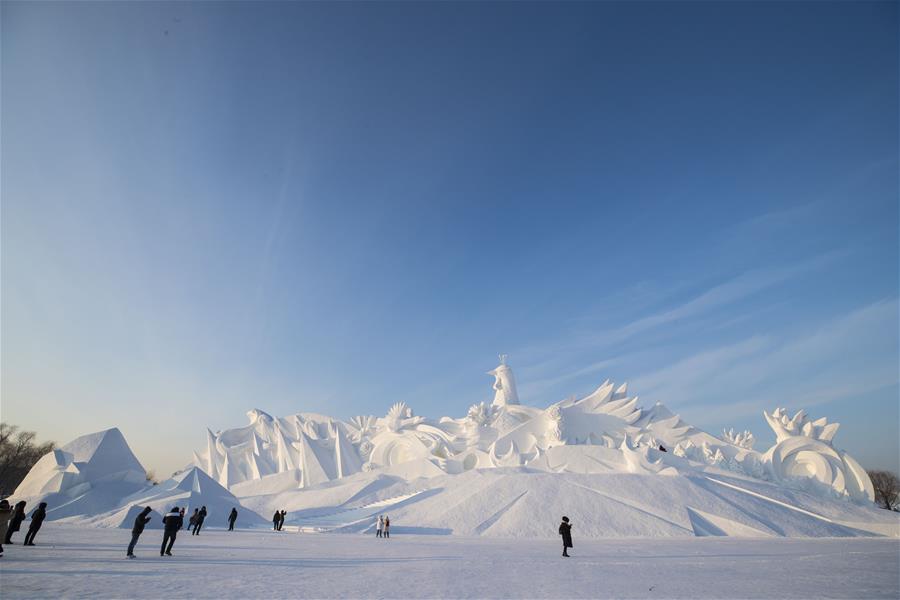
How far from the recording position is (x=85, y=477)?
25.2m

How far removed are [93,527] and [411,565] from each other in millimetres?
16357

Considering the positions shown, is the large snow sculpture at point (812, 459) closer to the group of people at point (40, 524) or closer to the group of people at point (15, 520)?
the group of people at point (40, 524)

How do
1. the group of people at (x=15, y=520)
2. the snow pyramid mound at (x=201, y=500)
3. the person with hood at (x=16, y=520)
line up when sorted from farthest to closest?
1. the snow pyramid mound at (x=201, y=500)
2. the person with hood at (x=16, y=520)
3. the group of people at (x=15, y=520)

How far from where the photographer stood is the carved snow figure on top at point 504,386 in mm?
42594

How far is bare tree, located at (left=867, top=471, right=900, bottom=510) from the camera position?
4662 centimetres

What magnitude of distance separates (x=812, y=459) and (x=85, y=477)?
42.6 m

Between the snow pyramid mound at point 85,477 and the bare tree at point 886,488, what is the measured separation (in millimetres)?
63154

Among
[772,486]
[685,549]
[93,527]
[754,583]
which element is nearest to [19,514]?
[93,527]

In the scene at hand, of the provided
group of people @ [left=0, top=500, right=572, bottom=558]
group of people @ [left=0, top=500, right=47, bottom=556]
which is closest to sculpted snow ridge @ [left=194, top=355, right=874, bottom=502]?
group of people @ [left=0, top=500, right=572, bottom=558]

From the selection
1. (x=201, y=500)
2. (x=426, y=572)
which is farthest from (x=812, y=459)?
(x=201, y=500)

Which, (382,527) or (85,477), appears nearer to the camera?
(382,527)

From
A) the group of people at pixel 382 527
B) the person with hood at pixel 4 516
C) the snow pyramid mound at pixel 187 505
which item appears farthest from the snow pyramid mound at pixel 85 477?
the person with hood at pixel 4 516

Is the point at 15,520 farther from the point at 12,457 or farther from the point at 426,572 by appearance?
the point at 12,457

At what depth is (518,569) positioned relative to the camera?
9.57 metres
